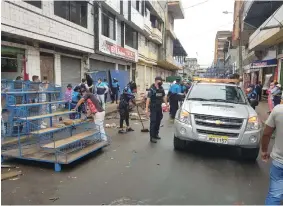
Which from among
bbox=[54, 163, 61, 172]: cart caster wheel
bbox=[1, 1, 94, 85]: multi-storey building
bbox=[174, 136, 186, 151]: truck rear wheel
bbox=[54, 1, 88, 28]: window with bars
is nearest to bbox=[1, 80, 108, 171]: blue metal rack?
bbox=[54, 163, 61, 172]: cart caster wheel

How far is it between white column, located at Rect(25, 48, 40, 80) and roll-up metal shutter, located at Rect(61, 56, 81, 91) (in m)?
2.31

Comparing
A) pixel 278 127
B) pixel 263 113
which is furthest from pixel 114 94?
pixel 278 127

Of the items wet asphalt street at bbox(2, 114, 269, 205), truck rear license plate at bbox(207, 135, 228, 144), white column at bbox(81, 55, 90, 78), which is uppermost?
white column at bbox(81, 55, 90, 78)

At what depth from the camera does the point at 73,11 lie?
13.8 meters

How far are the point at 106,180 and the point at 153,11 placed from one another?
2932 centimetres

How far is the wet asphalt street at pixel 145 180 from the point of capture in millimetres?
3871

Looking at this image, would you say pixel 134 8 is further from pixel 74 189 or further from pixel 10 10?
pixel 74 189

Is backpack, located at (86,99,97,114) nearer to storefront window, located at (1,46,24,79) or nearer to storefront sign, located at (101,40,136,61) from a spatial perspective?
storefront window, located at (1,46,24,79)

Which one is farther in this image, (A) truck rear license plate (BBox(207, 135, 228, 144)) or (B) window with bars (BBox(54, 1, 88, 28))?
(B) window with bars (BBox(54, 1, 88, 28))

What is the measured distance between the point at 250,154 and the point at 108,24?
49.7 feet

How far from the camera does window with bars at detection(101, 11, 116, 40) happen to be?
17.7 meters

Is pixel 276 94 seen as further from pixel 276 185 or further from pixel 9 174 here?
pixel 9 174

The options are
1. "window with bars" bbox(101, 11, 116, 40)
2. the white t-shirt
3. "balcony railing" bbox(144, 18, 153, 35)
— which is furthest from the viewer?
"balcony railing" bbox(144, 18, 153, 35)

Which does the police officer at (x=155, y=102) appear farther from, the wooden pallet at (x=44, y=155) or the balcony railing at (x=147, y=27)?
the balcony railing at (x=147, y=27)
